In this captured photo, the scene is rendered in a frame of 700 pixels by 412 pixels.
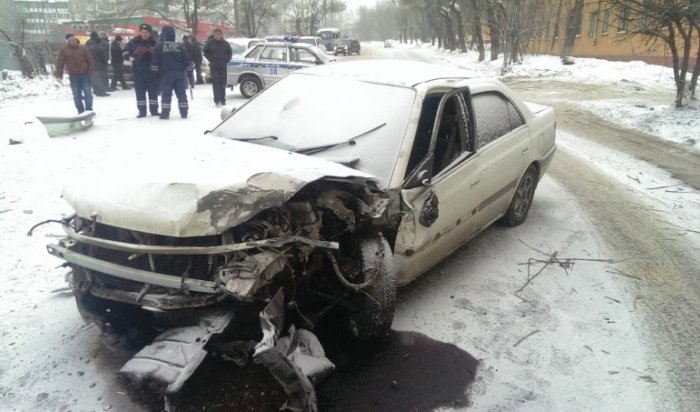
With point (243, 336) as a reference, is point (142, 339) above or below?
below

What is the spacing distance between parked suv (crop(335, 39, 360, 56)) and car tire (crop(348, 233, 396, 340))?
40.3 m

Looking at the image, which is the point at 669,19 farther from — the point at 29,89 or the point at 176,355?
the point at 29,89

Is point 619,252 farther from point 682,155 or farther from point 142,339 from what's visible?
point 682,155

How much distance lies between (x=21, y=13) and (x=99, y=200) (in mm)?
22055

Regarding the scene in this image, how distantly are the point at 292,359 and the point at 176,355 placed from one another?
0.55 metres

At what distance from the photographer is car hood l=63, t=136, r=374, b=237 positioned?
2.28 meters

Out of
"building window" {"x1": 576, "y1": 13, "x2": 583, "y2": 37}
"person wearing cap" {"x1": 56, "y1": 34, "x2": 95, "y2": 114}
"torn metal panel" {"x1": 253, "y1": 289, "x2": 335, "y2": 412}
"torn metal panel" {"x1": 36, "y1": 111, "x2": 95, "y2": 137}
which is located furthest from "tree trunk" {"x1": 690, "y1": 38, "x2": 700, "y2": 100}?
"building window" {"x1": 576, "y1": 13, "x2": 583, "y2": 37}

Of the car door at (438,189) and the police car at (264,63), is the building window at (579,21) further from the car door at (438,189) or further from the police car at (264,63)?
the car door at (438,189)

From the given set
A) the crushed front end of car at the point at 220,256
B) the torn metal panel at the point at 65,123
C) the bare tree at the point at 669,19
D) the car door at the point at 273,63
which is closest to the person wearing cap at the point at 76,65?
the torn metal panel at the point at 65,123

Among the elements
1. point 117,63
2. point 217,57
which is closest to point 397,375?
point 217,57

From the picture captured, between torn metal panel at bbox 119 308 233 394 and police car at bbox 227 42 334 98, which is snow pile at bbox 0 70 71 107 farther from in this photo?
torn metal panel at bbox 119 308 233 394

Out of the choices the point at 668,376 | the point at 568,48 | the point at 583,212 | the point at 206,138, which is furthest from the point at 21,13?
the point at 568,48

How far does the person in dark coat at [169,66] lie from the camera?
29.4 feet

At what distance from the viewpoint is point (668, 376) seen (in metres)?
2.69
